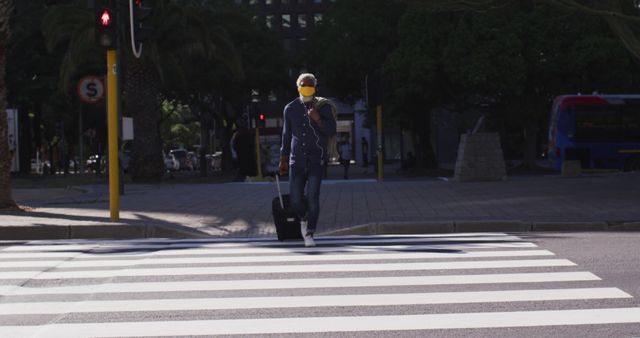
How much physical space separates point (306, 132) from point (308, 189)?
60cm

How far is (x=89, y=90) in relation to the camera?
20.5 meters

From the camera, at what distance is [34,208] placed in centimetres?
1523

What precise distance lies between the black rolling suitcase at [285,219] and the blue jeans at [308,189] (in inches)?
15.8

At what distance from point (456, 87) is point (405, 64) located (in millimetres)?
2531

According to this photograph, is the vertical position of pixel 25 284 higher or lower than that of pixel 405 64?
lower

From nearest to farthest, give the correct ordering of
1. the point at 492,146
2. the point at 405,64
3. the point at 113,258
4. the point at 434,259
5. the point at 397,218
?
the point at 434,259
the point at 113,258
the point at 397,218
the point at 492,146
the point at 405,64

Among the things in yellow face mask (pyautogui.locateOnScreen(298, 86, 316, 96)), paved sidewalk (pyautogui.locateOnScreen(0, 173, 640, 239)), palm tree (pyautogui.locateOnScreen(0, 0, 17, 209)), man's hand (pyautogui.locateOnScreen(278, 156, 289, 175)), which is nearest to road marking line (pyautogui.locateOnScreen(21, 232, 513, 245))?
paved sidewalk (pyautogui.locateOnScreen(0, 173, 640, 239))

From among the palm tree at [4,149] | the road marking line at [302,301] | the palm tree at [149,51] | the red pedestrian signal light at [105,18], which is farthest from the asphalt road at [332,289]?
the palm tree at [149,51]

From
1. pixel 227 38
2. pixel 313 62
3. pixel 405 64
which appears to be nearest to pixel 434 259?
pixel 227 38

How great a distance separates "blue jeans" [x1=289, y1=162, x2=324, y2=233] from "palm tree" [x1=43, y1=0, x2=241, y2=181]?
65.6ft

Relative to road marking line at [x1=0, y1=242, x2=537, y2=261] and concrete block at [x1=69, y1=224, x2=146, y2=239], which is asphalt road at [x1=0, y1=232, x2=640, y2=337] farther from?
concrete block at [x1=69, y1=224, x2=146, y2=239]

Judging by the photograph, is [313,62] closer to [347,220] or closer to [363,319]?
[347,220]

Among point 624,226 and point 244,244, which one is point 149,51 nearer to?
point 244,244

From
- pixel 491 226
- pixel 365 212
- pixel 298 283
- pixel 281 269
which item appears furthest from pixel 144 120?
pixel 298 283
